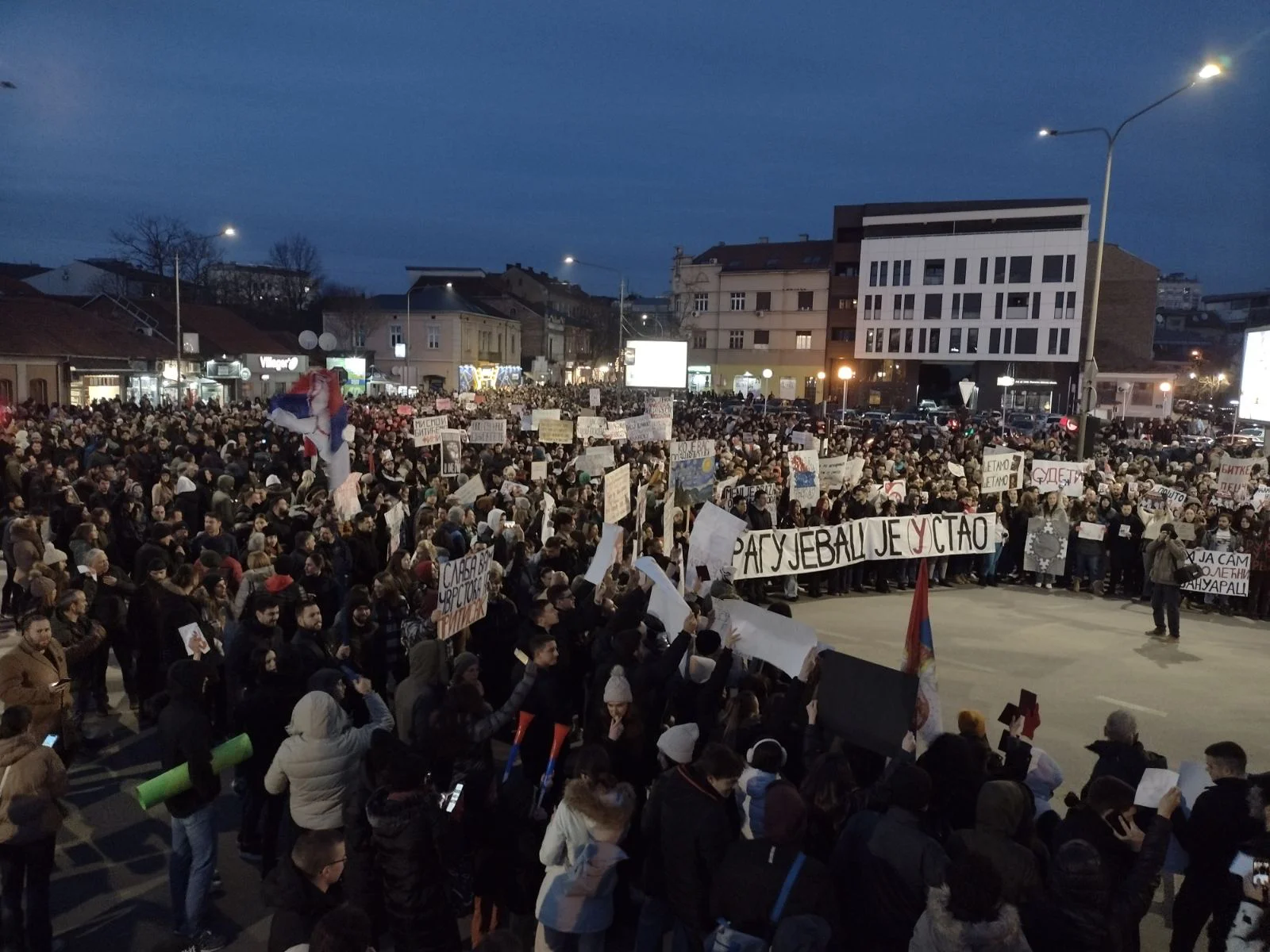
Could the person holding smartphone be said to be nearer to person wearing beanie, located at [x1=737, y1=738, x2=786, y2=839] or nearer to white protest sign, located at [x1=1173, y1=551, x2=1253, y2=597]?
person wearing beanie, located at [x1=737, y1=738, x2=786, y2=839]

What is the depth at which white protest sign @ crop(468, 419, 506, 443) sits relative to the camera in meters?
19.1

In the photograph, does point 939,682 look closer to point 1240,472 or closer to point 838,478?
point 838,478

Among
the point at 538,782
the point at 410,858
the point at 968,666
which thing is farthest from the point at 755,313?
the point at 410,858

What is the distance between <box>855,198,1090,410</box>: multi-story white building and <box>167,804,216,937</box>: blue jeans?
6221 cm

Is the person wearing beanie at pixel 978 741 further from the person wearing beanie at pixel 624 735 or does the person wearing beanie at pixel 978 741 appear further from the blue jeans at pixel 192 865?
the blue jeans at pixel 192 865

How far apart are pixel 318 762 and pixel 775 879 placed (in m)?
2.53

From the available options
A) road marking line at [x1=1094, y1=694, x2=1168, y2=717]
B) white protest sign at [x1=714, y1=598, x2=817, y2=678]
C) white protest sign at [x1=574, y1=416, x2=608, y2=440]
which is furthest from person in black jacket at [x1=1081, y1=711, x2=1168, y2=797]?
white protest sign at [x1=574, y1=416, x2=608, y2=440]

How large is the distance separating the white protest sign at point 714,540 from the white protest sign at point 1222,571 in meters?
8.22

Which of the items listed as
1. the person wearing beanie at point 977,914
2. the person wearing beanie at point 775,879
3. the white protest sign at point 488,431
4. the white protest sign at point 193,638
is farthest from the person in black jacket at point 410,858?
the white protest sign at point 488,431

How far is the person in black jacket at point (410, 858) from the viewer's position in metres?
4.09

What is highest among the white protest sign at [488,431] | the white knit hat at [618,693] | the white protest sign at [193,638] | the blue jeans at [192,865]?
the white protest sign at [488,431]

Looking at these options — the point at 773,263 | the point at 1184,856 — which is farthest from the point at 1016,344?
the point at 1184,856

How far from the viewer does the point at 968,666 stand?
1078 centimetres

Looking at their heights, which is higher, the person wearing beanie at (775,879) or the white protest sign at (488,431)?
the white protest sign at (488,431)
